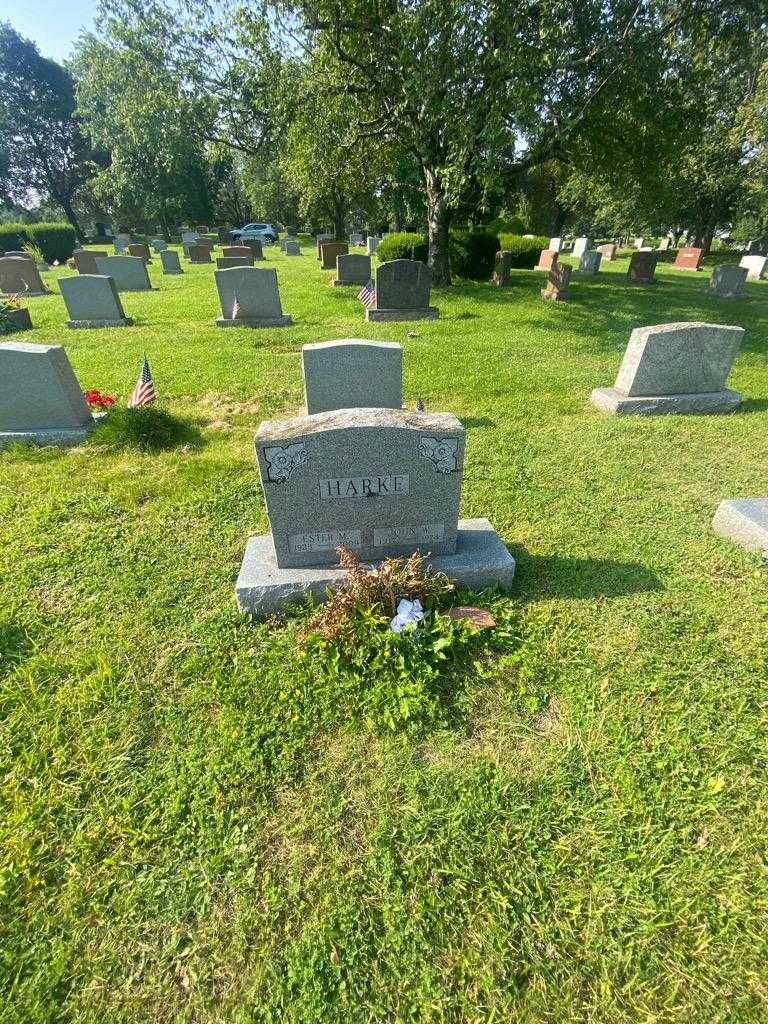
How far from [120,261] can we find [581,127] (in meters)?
13.3

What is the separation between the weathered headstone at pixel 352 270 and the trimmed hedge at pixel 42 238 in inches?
827

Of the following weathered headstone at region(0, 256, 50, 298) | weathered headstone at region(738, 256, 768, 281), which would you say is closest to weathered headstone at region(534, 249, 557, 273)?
weathered headstone at region(738, 256, 768, 281)

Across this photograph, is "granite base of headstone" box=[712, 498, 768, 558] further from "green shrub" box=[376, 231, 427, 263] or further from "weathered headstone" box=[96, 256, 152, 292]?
"weathered headstone" box=[96, 256, 152, 292]

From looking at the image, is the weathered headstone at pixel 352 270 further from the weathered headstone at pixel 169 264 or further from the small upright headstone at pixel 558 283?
the weathered headstone at pixel 169 264

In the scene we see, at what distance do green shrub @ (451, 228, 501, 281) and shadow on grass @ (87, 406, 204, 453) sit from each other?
1330 cm

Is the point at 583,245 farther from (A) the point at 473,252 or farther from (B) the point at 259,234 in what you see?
(B) the point at 259,234

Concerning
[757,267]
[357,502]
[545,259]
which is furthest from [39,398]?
[757,267]

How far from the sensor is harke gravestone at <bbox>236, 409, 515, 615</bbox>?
258 cm

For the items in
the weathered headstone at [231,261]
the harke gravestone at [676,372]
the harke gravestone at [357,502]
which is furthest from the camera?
the weathered headstone at [231,261]

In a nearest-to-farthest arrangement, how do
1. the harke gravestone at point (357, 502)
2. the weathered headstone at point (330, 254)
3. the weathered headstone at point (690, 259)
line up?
the harke gravestone at point (357, 502)
the weathered headstone at point (330, 254)
the weathered headstone at point (690, 259)

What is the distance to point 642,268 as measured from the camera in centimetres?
1638

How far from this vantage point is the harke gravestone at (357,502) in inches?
102

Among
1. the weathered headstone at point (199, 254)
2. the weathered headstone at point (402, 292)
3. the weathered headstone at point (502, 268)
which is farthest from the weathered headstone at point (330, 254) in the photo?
the weathered headstone at point (402, 292)

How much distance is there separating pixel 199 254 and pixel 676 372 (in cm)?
2322
